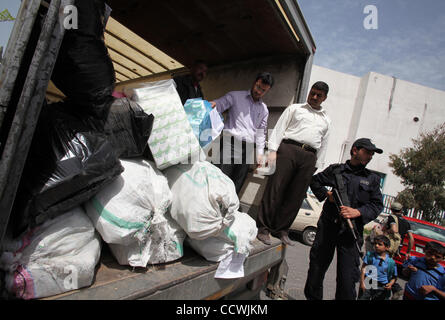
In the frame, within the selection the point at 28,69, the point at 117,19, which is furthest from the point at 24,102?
the point at 117,19

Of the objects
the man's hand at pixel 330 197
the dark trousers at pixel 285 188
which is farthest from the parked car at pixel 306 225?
the dark trousers at pixel 285 188

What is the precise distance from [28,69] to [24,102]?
16cm

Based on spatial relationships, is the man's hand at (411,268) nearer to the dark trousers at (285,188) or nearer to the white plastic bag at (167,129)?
the dark trousers at (285,188)

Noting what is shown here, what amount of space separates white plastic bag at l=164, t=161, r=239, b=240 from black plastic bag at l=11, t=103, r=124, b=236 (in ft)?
Answer: 1.24

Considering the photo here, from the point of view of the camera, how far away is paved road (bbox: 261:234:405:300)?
133 inches

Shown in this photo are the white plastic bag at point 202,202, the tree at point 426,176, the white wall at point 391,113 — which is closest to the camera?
the white plastic bag at point 202,202

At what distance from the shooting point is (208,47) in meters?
3.21

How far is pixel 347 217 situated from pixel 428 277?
1709 mm

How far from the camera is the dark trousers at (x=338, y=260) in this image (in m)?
2.28

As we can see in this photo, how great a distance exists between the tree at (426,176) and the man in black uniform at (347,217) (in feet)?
36.2

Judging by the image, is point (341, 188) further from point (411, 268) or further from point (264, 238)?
point (411, 268)
